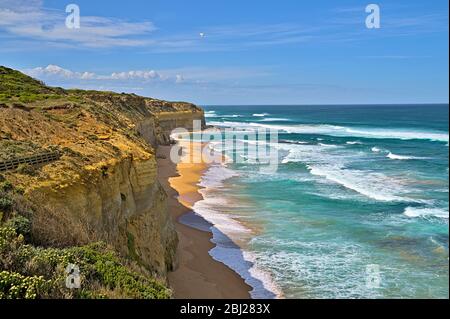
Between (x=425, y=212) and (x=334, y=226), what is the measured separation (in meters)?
5.84

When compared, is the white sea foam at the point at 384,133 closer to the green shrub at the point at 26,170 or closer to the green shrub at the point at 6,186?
the green shrub at the point at 26,170

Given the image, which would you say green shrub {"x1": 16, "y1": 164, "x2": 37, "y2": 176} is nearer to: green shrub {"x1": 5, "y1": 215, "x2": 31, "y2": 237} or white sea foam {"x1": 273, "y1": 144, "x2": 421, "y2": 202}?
Result: green shrub {"x1": 5, "y1": 215, "x2": 31, "y2": 237}

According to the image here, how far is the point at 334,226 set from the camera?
22500 millimetres

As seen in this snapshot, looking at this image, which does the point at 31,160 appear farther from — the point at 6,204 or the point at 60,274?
the point at 60,274

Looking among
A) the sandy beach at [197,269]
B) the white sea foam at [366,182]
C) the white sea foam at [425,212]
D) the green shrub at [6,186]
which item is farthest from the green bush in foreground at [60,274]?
the white sea foam at [366,182]

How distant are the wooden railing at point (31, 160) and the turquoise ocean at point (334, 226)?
7726mm

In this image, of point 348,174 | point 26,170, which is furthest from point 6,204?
point 348,174

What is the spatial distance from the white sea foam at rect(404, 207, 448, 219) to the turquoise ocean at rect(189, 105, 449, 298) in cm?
5

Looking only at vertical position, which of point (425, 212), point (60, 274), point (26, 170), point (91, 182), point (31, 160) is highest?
point (31, 160)

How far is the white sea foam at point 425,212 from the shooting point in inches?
949

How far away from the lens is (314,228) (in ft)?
72.7

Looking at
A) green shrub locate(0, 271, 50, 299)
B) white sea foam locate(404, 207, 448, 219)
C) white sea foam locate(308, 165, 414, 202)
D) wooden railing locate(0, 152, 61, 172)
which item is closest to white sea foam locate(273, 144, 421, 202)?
white sea foam locate(308, 165, 414, 202)
